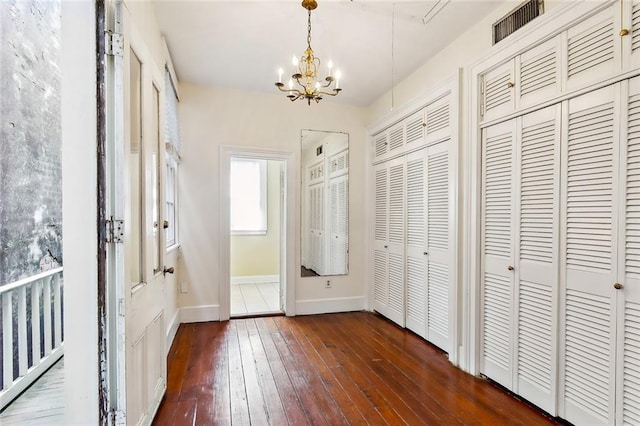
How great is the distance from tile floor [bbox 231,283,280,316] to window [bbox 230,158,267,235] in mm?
1011

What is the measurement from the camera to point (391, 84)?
375 cm

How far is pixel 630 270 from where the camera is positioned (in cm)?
169

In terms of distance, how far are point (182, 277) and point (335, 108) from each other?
2.83 meters

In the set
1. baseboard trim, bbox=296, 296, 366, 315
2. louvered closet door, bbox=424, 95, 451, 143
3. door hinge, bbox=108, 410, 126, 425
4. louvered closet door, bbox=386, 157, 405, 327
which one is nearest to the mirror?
baseboard trim, bbox=296, 296, 366, 315

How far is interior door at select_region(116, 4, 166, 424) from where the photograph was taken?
1.47 meters

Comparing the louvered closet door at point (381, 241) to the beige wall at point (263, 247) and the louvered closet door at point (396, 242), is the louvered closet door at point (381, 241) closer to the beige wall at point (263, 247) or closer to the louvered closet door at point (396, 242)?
the louvered closet door at point (396, 242)

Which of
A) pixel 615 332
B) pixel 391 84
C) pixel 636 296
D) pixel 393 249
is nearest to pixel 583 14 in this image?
pixel 636 296

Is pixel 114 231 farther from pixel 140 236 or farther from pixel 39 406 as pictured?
pixel 39 406

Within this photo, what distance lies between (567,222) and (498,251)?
1.81ft

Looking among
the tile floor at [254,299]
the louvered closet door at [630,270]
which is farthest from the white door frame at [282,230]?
the louvered closet door at [630,270]

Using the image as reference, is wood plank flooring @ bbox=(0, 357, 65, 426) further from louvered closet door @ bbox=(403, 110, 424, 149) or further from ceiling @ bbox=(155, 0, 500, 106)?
louvered closet door @ bbox=(403, 110, 424, 149)

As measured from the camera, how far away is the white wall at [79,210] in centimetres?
131

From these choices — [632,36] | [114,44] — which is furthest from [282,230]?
[632,36]

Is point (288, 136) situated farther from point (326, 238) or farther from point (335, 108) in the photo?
point (326, 238)
